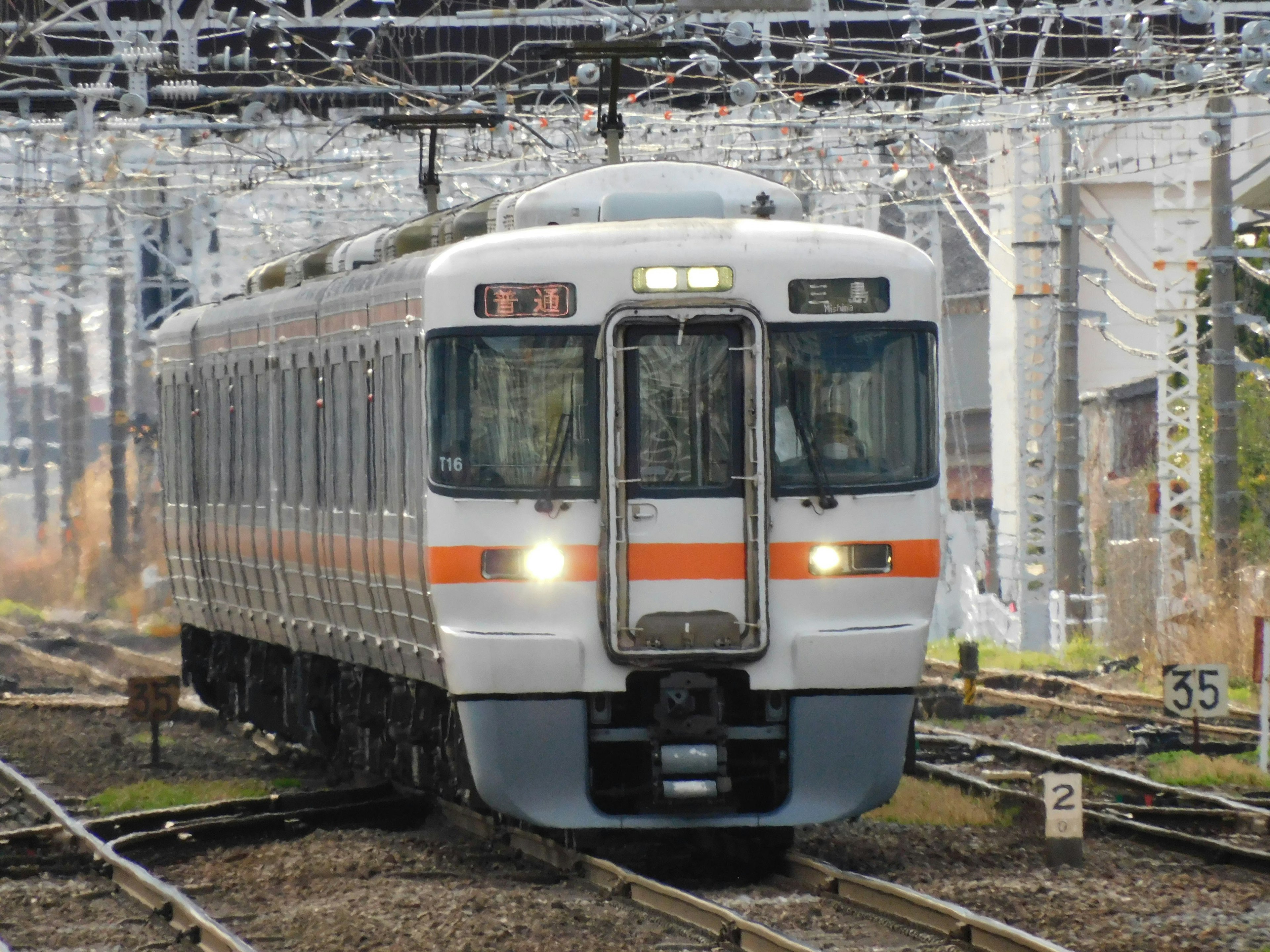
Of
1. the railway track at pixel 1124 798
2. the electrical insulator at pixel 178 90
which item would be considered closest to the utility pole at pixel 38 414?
the electrical insulator at pixel 178 90

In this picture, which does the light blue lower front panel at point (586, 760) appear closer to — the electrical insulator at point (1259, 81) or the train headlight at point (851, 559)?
the train headlight at point (851, 559)

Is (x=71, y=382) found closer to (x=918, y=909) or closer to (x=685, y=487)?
(x=685, y=487)

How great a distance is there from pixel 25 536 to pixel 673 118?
144 feet

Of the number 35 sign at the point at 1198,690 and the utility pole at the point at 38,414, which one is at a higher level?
the utility pole at the point at 38,414

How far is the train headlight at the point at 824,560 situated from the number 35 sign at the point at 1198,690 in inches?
211

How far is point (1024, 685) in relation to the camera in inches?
854

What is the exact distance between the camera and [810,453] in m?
10.4

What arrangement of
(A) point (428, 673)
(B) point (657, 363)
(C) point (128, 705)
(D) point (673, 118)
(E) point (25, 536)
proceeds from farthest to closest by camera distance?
1. (E) point (25, 536)
2. (D) point (673, 118)
3. (C) point (128, 705)
4. (A) point (428, 673)
5. (B) point (657, 363)

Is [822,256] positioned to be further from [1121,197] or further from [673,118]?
[1121,197]

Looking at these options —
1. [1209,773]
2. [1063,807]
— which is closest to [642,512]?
[1063,807]

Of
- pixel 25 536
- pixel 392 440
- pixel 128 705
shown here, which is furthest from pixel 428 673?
pixel 25 536

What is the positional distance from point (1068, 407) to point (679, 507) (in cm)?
1706

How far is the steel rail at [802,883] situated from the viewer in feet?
28.0

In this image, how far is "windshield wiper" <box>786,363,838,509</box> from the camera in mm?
10320
